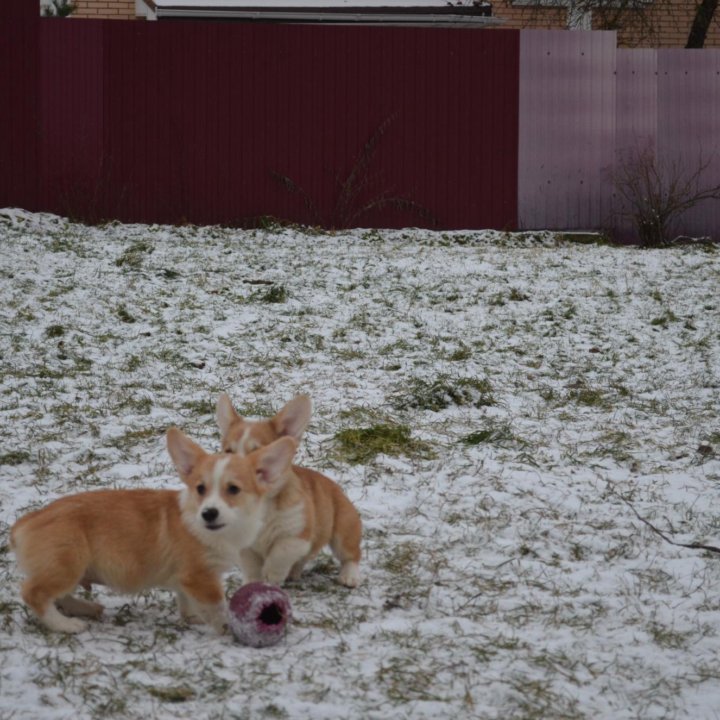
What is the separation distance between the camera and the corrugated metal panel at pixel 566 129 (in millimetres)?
14414

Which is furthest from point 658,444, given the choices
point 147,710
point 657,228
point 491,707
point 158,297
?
point 657,228

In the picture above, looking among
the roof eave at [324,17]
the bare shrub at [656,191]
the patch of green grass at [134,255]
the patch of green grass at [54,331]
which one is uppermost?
the roof eave at [324,17]

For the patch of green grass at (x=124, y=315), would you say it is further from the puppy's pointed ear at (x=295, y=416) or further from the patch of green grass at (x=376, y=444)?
the puppy's pointed ear at (x=295, y=416)

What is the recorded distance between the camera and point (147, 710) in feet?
10.7

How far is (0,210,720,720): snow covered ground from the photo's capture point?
354 cm

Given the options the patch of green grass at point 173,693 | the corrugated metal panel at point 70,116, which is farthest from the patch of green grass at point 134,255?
the patch of green grass at point 173,693

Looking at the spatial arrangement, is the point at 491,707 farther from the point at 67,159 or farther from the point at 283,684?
the point at 67,159

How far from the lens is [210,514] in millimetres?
3695

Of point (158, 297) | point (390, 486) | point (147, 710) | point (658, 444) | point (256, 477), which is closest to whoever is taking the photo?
point (147, 710)

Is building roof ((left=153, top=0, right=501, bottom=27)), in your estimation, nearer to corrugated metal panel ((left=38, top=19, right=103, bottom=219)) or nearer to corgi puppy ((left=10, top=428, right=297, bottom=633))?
corrugated metal panel ((left=38, top=19, right=103, bottom=219))

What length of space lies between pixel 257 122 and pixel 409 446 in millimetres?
8601

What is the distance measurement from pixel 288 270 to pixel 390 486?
5.69m

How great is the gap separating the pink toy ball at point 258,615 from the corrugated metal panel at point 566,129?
11.2 meters

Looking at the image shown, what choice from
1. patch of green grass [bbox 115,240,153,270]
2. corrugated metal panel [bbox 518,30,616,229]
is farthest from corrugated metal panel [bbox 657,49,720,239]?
patch of green grass [bbox 115,240,153,270]
